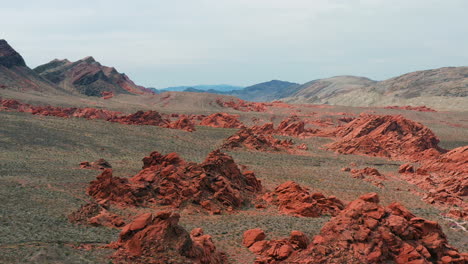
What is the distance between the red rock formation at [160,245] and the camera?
1466 centimetres

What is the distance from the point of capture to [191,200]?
2527 cm

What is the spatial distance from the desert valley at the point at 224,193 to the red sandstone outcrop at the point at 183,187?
0.30ft

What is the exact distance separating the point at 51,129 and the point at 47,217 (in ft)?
106

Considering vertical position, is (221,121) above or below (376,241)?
above

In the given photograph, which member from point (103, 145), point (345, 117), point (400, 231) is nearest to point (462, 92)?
point (345, 117)

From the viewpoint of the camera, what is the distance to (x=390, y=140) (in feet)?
182

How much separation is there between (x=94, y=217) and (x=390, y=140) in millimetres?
45516

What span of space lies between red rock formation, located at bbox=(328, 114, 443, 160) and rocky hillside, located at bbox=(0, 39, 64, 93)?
77822 mm

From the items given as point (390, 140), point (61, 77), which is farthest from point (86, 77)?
point (390, 140)

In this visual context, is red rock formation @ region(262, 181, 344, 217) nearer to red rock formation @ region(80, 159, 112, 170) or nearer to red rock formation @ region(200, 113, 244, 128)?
red rock formation @ region(80, 159, 112, 170)

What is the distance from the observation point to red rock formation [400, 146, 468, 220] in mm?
29784

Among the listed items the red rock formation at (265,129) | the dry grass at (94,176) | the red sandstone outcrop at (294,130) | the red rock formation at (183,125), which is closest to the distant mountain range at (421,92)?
the dry grass at (94,176)

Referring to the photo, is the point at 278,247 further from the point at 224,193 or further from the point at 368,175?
the point at 368,175

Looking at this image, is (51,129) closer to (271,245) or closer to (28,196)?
(28,196)
